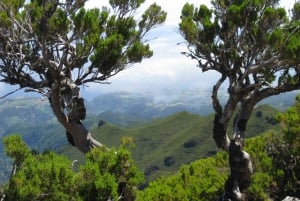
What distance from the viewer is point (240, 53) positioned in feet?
61.2

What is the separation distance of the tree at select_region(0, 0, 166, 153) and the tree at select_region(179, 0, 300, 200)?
91.7 inches

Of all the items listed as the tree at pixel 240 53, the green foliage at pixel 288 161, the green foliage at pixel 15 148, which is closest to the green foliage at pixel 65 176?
the green foliage at pixel 15 148

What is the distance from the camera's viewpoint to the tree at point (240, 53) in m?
17.4

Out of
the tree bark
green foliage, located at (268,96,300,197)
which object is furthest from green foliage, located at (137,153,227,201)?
the tree bark

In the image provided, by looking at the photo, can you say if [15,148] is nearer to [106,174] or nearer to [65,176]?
[65,176]

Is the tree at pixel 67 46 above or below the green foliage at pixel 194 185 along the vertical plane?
above

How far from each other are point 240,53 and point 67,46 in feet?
23.9

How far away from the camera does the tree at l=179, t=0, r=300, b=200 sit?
17359 mm

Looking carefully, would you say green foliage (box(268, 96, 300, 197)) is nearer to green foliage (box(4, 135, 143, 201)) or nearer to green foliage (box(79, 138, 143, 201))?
green foliage (box(79, 138, 143, 201))

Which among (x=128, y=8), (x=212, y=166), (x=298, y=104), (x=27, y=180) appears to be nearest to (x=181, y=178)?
(x=212, y=166)

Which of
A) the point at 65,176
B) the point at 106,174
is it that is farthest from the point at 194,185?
the point at 65,176

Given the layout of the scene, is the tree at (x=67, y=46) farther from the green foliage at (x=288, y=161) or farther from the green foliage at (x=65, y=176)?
the green foliage at (x=288, y=161)

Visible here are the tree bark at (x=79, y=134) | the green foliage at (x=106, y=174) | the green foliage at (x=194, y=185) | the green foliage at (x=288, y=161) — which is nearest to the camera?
the green foliage at (x=106, y=174)

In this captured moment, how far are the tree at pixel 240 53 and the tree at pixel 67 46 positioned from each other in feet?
7.64
